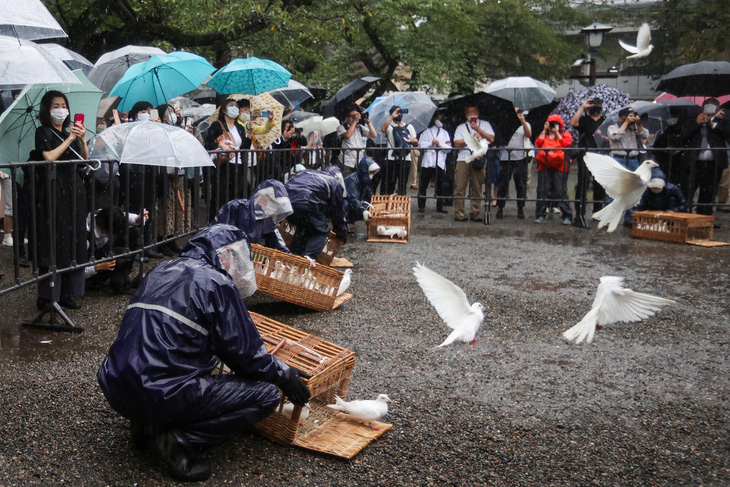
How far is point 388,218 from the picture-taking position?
10453mm

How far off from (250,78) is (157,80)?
175cm

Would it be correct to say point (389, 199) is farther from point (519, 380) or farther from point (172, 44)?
point (172, 44)

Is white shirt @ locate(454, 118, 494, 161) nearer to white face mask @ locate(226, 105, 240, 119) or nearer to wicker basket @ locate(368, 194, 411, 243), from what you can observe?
wicker basket @ locate(368, 194, 411, 243)

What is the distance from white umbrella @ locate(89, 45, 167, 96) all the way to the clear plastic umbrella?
4975 mm

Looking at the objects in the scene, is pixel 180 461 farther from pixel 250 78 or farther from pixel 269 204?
pixel 250 78

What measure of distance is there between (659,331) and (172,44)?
41.3 feet

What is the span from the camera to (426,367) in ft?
17.2

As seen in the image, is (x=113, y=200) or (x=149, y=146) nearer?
(x=149, y=146)

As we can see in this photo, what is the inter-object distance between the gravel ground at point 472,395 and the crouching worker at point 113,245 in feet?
0.79

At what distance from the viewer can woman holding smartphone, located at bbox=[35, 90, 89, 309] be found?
584cm

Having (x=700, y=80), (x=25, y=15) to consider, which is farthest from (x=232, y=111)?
(x=700, y=80)

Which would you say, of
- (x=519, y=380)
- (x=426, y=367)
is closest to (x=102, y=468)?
(x=426, y=367)

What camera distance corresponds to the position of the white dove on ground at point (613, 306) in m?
4.56

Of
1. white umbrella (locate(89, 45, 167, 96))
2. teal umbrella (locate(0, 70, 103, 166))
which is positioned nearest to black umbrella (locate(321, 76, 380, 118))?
white umbrella (locate(89, 45, 167, 96))
